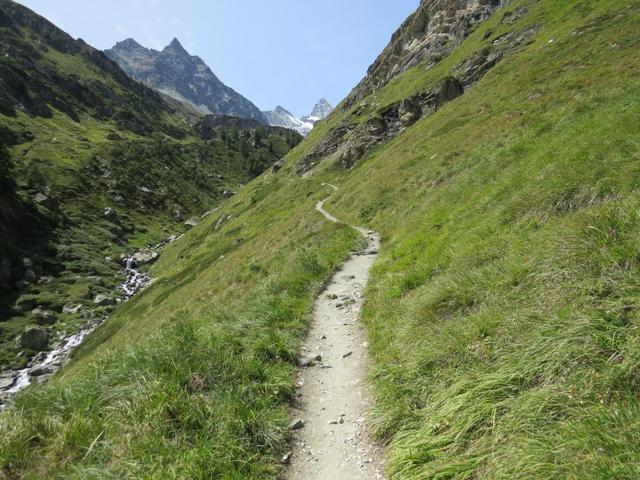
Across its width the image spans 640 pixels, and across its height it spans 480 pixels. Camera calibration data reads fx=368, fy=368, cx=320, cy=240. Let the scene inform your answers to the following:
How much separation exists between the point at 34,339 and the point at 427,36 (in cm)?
Answer: 13069

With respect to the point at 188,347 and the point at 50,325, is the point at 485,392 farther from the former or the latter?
the point at 50,325

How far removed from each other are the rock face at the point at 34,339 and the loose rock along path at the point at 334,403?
5087cm

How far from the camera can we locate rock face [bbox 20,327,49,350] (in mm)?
47463

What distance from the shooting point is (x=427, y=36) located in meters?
121

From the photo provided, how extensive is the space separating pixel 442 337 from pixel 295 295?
8345 millimetres

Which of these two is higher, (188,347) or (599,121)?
(188,347)

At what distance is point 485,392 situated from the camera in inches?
212

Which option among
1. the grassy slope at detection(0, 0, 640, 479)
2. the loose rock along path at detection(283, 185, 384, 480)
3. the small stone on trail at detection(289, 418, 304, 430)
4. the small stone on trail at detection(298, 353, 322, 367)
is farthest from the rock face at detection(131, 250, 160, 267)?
the small stone on trail at detection(289, 418, 304, 430)

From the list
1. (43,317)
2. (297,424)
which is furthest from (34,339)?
(297,424)

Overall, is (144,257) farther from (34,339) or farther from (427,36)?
(427,36)

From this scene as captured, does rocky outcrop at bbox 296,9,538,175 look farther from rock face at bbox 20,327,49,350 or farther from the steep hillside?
rock face at bbox 20,327,49,350

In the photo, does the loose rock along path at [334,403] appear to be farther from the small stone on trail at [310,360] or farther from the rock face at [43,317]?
the rock face at [43,317]

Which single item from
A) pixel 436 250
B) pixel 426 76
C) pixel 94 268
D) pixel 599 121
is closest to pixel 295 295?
pixel 436 250

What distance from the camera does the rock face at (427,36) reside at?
101 metres
